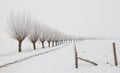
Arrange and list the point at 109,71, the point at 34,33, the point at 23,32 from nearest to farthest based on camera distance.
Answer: the point at 109,71, the point at 23,32, the point at 34,33

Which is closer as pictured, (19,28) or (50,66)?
(50,66)

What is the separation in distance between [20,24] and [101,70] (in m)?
29.8

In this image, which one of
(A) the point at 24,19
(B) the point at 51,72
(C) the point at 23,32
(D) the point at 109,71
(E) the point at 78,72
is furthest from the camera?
(A) the point at 24,19

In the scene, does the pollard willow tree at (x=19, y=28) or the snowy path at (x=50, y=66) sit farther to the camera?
the pollard willow tree at (x=19, y=28)

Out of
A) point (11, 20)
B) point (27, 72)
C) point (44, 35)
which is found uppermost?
point (11, 20)

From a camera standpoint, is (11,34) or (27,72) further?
(11,34)

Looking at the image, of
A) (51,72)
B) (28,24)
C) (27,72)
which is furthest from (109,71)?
(28,24)

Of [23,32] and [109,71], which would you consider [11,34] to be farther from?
[109,71]

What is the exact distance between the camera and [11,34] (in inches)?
1305

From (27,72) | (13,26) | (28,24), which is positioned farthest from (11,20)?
(27,72)

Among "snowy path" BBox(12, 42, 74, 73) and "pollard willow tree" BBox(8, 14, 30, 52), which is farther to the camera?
"pollard willow tree" BBox(8, 14, 30, 52)

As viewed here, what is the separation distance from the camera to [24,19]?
116 feet

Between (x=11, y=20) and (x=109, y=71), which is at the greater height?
(x=11, y=20)

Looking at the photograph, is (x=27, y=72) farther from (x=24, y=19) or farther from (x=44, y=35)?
(x=44, y=35)
